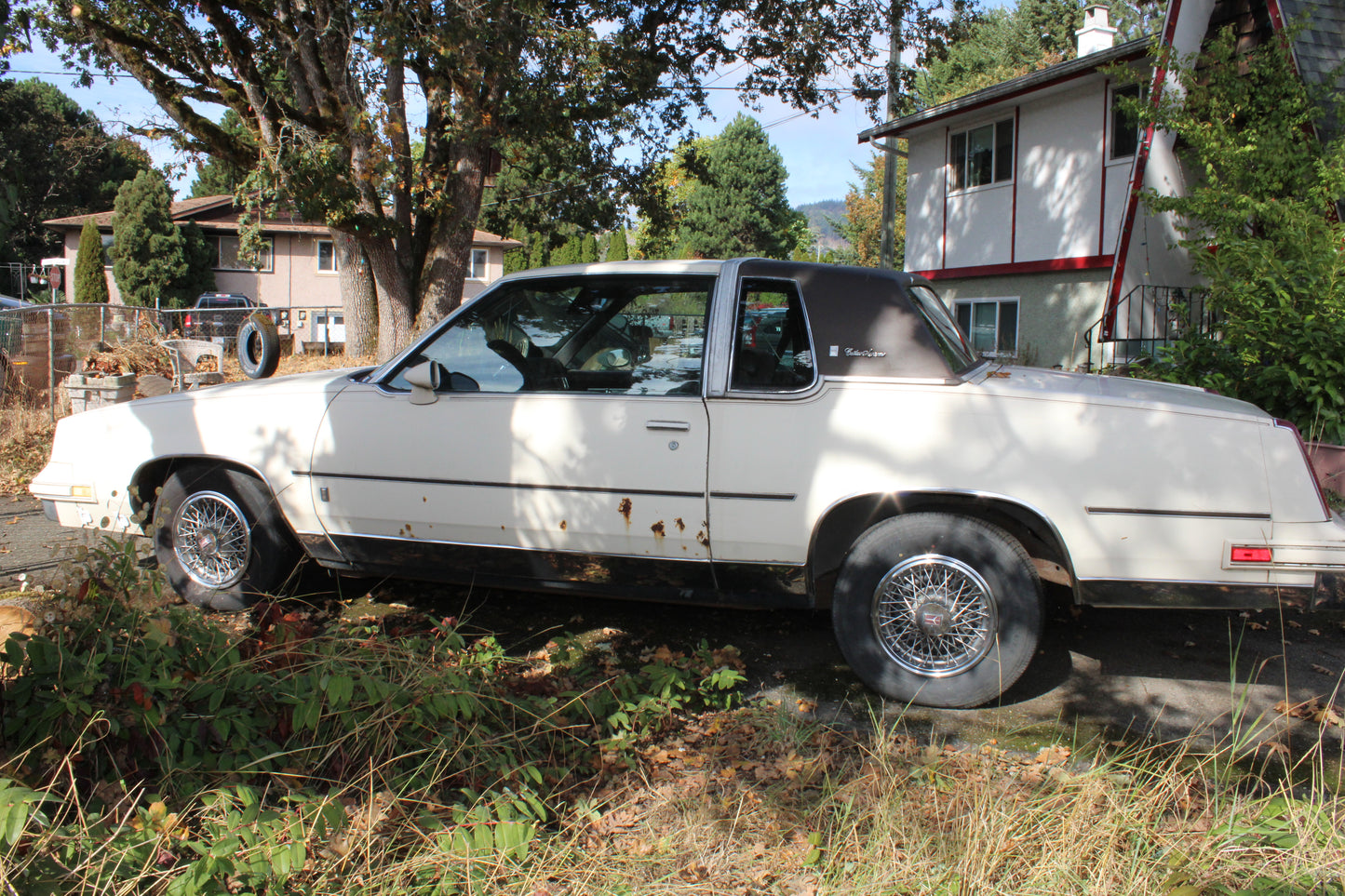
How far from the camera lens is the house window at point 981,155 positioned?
18.0 meters

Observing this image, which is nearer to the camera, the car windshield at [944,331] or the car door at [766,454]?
the car door at [766,454]

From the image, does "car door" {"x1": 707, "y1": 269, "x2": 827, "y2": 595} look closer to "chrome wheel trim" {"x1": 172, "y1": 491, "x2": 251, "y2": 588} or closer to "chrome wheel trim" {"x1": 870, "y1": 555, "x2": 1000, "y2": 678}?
"chrome wheel trim" {"x1": 870, "y1": 555, "x2": 1000, "y2": 678}

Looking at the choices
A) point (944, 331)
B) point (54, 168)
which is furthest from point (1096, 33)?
point (54, 168)

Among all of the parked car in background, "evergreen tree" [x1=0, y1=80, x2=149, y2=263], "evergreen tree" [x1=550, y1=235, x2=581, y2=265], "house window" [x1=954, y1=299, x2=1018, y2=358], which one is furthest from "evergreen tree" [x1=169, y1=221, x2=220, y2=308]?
"house window" [x1=954, y1=299, x2=1018, y2=358]

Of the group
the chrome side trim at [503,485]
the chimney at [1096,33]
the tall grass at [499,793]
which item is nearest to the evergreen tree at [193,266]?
the chimney at [1096,33]

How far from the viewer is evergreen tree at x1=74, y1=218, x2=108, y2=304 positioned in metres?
32.2

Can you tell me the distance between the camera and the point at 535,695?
3658 mm

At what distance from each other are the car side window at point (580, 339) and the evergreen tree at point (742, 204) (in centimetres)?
5575

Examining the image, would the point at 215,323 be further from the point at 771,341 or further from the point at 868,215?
the point at 868,215

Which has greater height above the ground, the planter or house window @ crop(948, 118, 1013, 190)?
house window @ crop(948, 118, 1013, 190)

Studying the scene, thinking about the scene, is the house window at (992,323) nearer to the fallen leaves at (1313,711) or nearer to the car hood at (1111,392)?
the car hood at (1111,392)

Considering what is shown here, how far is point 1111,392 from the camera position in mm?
3863

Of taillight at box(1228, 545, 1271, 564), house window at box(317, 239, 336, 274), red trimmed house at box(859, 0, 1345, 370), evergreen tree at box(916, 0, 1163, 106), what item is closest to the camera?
taillight at box(1228, 545, 1271, 564)

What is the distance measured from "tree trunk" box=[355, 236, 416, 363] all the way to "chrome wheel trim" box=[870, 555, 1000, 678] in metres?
10.8
